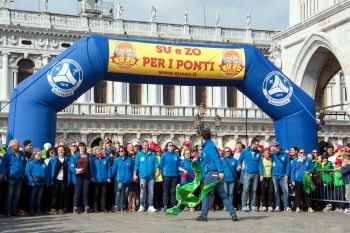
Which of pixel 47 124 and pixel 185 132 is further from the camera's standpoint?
pixel 185 132

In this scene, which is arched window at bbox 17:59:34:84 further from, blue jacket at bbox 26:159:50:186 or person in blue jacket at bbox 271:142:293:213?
person in blue jacket at bbox 271:142:293:213

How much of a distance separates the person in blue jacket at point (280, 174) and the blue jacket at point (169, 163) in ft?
7.70

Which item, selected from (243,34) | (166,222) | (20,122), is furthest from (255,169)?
(243,34)

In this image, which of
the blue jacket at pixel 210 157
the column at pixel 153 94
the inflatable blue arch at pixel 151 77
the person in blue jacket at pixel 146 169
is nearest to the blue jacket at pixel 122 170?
the person in blue jacket at pixel 146 169

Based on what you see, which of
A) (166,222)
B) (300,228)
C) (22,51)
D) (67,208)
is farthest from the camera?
(22,51)

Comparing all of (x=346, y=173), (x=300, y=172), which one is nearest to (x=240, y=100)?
(x=300, y=172)

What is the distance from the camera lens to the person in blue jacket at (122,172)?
15094mm

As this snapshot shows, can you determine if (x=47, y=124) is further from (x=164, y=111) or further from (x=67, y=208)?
(x=164, y=111)

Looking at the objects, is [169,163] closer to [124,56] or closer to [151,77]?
[151,77]

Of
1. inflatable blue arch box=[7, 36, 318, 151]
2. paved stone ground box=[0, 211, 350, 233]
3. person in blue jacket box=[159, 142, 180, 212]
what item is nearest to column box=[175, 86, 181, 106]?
inflatable blue arch box=[7, 36, 318, 151]

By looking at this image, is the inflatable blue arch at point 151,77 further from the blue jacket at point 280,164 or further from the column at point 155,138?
the column at point 155,138

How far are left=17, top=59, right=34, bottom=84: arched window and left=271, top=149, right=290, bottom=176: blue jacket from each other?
24763 mm

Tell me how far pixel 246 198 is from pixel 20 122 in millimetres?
5655

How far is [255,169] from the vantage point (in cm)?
1491
